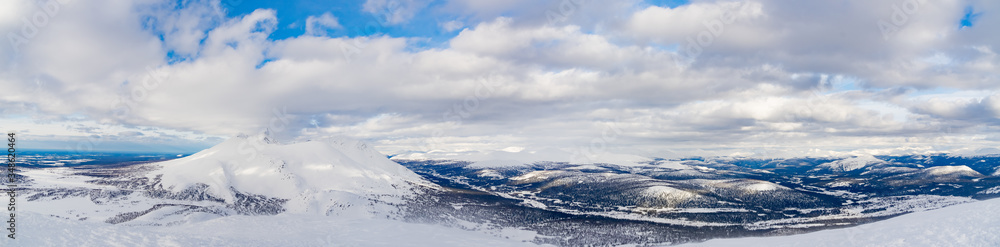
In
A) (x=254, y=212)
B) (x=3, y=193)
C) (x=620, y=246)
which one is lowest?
(x=620, y=246)

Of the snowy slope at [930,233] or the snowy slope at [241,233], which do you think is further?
the snowy slope at [241,233]

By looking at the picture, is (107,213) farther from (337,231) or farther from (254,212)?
(337,231)

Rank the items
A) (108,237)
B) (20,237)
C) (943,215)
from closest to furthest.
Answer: (20,237) → (108,237) → (943,215)

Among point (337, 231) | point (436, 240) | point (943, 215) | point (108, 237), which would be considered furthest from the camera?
point (436, 240)

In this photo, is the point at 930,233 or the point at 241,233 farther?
the point at 241,233

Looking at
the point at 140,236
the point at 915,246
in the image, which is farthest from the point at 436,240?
the point at 915,246

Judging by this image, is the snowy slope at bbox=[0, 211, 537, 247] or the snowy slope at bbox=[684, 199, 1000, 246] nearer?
the snowy slope at bbox=[684, 199, 1000, 246]

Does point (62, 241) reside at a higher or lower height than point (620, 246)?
A: higher

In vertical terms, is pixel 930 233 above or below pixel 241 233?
above
